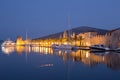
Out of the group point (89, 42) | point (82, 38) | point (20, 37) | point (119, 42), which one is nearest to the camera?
point (119, 42)

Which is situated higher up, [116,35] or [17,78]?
[116,35]

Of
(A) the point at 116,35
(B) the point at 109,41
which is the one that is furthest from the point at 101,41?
(A) the point at 116,35

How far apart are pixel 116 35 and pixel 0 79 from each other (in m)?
33.7

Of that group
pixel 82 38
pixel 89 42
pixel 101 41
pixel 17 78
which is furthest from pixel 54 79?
pixel 82 38

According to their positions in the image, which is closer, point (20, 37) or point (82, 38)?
point (82, 38)

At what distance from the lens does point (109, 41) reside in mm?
47906

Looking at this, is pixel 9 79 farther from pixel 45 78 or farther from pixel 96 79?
pixel 96 79

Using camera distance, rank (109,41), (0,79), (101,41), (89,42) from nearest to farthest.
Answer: (0,79), (109,41), (101,41), (89,42)

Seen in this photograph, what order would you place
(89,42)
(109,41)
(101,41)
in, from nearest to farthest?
(109,41) → (101,41) → (89,42)

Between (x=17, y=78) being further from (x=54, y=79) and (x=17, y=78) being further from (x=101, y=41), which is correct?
(x=101, y=41)

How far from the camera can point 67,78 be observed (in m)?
12.8

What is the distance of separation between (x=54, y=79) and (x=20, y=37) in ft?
360

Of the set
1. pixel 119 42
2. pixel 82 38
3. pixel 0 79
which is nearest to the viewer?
pixel 0 79

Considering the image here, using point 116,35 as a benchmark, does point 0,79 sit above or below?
below
